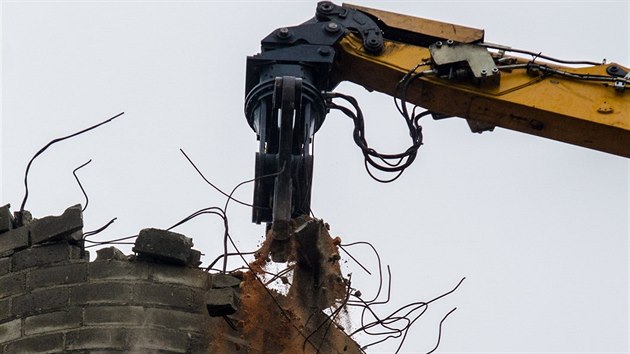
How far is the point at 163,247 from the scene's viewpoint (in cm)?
1004

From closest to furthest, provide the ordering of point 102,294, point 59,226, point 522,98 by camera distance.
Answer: point 102,294
point 59,226
point 522,98

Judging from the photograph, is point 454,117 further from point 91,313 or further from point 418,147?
point 91,313

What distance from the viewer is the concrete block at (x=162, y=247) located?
10.0 m

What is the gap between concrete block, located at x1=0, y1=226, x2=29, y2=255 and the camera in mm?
10281

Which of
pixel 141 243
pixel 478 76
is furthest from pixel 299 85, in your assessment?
pixel 141 243

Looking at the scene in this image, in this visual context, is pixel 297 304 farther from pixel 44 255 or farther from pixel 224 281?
Result: pixel 44 255

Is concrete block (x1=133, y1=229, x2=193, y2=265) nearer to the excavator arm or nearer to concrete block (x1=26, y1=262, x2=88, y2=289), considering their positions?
concrete block (x1=26, y1=262, x2=88, y2=289)

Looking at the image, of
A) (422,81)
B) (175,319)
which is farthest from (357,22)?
(175,319)

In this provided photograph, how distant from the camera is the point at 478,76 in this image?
39.6 ft

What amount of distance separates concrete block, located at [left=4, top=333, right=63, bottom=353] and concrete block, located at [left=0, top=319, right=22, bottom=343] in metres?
0.07

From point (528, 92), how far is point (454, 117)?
706 millimetres

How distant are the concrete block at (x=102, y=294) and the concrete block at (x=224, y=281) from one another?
0.53m

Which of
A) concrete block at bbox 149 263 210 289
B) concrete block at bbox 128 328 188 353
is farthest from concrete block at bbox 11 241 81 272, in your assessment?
concrete block at bbox 128 328 188 353

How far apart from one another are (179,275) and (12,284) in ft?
3.41
